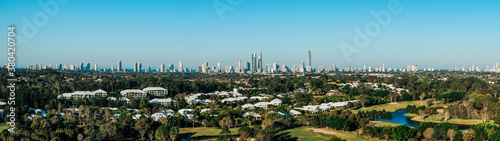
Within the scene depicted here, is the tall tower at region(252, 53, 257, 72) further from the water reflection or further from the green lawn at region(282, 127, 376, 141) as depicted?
the green lawn at region(282, 127, 376, 141)

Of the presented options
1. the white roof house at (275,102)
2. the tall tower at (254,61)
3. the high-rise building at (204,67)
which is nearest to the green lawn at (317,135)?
the white roof house at (275,102)

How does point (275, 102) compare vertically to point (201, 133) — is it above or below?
above

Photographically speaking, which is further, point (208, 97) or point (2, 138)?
point (208, 97)

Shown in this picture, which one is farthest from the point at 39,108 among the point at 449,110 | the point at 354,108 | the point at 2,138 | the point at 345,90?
the point at 345,90

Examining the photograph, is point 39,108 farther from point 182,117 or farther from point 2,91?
point 182,117

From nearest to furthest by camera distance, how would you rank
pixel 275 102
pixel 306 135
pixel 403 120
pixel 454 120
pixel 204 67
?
pixel 306 135
pixel 454 120
pixel 403 120
pixel 275 102
pixel 204 67

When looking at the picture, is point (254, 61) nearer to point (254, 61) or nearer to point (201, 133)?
point (254, 61)

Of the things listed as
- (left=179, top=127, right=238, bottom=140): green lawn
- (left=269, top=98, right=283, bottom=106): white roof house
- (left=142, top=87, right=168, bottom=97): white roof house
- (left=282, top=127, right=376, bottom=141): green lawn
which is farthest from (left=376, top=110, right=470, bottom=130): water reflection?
(left=142, top=87, right=168, bottom=97): white roof house

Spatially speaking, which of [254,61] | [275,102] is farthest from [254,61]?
[275,102]

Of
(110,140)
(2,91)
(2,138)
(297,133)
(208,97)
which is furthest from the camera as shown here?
(208,97)
